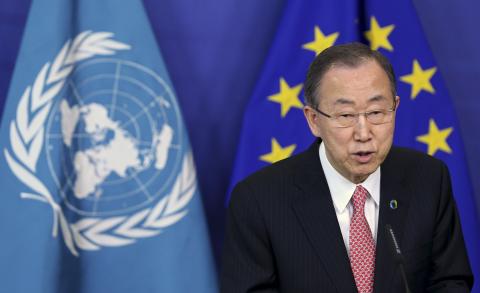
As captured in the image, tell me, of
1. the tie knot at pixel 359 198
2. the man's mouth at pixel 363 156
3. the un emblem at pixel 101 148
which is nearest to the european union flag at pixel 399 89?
the un emblem at pixel 101 148

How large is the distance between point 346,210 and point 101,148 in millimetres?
1064

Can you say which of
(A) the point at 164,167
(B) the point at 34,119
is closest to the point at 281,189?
(A) the point at 164,167

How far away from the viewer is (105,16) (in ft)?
8.31

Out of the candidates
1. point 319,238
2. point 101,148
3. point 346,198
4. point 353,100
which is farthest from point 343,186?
point 101,148

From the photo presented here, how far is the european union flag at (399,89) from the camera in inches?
108

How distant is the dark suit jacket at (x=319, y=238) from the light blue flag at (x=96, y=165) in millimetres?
829

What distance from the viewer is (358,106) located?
1624 mm

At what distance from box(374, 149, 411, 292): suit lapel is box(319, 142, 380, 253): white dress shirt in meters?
0.03

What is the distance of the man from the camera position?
1641 mm

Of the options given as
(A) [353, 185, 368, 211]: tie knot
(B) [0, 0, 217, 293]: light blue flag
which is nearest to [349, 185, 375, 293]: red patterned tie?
(A) [353, 185, 368, 211]: tie knot

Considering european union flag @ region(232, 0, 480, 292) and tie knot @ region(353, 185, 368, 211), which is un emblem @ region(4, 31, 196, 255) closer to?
european union flag @ region(232, 0, 480, 292)

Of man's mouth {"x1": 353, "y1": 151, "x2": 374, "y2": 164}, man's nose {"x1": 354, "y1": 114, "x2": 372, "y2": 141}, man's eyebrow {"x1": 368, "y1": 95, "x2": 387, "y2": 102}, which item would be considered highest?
man's eyebrow {"x1": 368, "y1": 95, "x2": 387, "y2": 102}

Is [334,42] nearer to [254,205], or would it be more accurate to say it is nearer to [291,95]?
[291,95]

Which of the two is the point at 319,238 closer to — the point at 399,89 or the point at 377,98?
the point at 377,98
